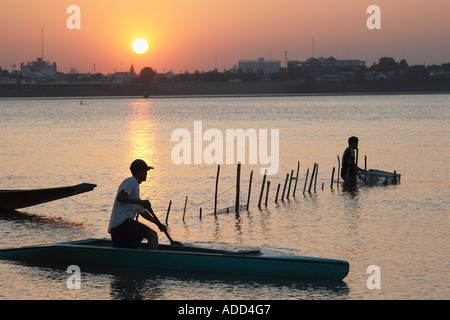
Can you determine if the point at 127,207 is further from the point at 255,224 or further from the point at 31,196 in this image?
the point at 31,196

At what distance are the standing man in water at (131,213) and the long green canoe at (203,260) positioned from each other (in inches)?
11.5

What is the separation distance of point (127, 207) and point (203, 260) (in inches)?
79.5

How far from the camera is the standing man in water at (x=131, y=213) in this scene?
14016 millimetres

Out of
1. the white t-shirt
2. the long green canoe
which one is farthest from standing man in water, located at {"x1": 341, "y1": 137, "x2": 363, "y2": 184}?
the white t-shirt

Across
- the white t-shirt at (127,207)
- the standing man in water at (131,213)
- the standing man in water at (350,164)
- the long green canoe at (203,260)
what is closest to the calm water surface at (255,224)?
the long green canoe at (203,260)

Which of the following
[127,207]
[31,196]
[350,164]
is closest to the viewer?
[127,207]

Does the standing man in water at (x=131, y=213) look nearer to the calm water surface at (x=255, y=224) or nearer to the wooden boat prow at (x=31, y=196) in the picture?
the calm water surface at (x=255, y=224)

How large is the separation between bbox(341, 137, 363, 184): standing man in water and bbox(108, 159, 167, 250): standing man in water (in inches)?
539

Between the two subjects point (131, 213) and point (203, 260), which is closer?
point (131, 213)

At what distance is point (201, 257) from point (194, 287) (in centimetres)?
64

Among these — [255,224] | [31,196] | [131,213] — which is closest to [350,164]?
[255,224]

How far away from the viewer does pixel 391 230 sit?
21.4 meters

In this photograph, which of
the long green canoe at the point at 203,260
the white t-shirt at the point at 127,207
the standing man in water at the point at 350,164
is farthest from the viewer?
the standing man in water at the point at 350,164

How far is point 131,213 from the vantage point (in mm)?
14445
